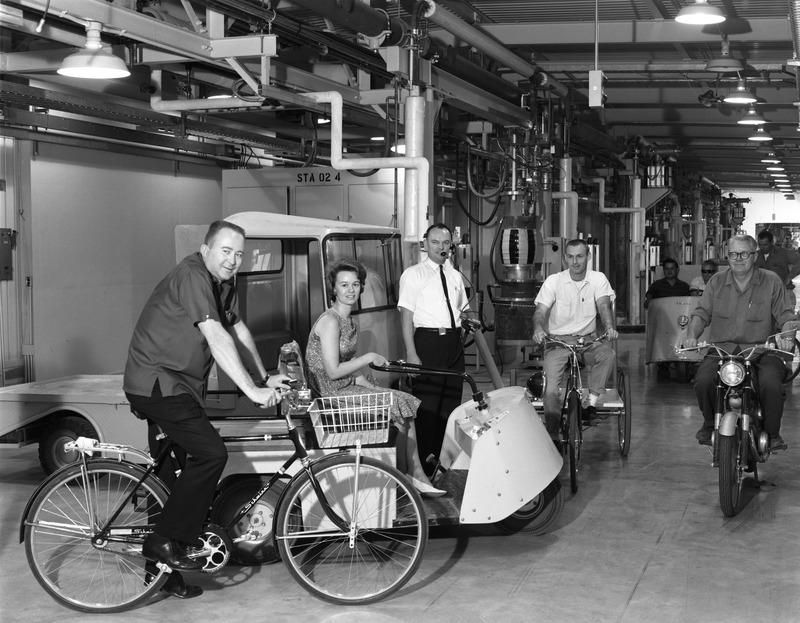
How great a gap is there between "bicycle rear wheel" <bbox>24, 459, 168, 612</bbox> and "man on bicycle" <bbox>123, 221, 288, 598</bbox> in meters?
0.15

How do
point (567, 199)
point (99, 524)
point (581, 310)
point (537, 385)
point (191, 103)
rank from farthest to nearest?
point (567, 199)
point (191, 103)
point (537, 385)
point (581, 310)
point (99, 524)

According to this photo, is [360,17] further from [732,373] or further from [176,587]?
[176,587]

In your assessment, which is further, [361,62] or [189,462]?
[361,62]

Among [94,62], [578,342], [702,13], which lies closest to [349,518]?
[578,342]

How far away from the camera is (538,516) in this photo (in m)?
5.62

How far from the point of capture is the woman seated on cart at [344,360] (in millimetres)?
4984

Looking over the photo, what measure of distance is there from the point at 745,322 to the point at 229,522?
3.51 metres

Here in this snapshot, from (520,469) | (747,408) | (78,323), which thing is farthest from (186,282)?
(78,323)

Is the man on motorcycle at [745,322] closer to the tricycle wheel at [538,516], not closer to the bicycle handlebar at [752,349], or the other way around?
the bicycle handlebar at [752,349]

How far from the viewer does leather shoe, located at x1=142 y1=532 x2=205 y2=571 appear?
4320mm

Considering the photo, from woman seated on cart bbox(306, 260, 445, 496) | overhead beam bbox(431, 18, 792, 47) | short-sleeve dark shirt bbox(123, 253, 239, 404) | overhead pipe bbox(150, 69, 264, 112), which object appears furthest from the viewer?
overhead beam bbox(431, 18, 792, 47)

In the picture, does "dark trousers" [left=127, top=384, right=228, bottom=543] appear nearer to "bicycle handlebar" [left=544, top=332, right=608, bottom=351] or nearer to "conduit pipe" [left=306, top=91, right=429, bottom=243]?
"bicycle handlebar" [left=544, top=332, right=608, bottom=351]

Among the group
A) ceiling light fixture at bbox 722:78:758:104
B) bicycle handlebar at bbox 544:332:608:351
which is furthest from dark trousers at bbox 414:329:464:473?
ceiling light fixture at bbox 722:78:758:104

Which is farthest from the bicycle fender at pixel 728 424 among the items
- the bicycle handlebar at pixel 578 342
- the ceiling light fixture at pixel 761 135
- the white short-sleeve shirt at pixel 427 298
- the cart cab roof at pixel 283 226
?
the ceiling light fixture at pixel 761 135
